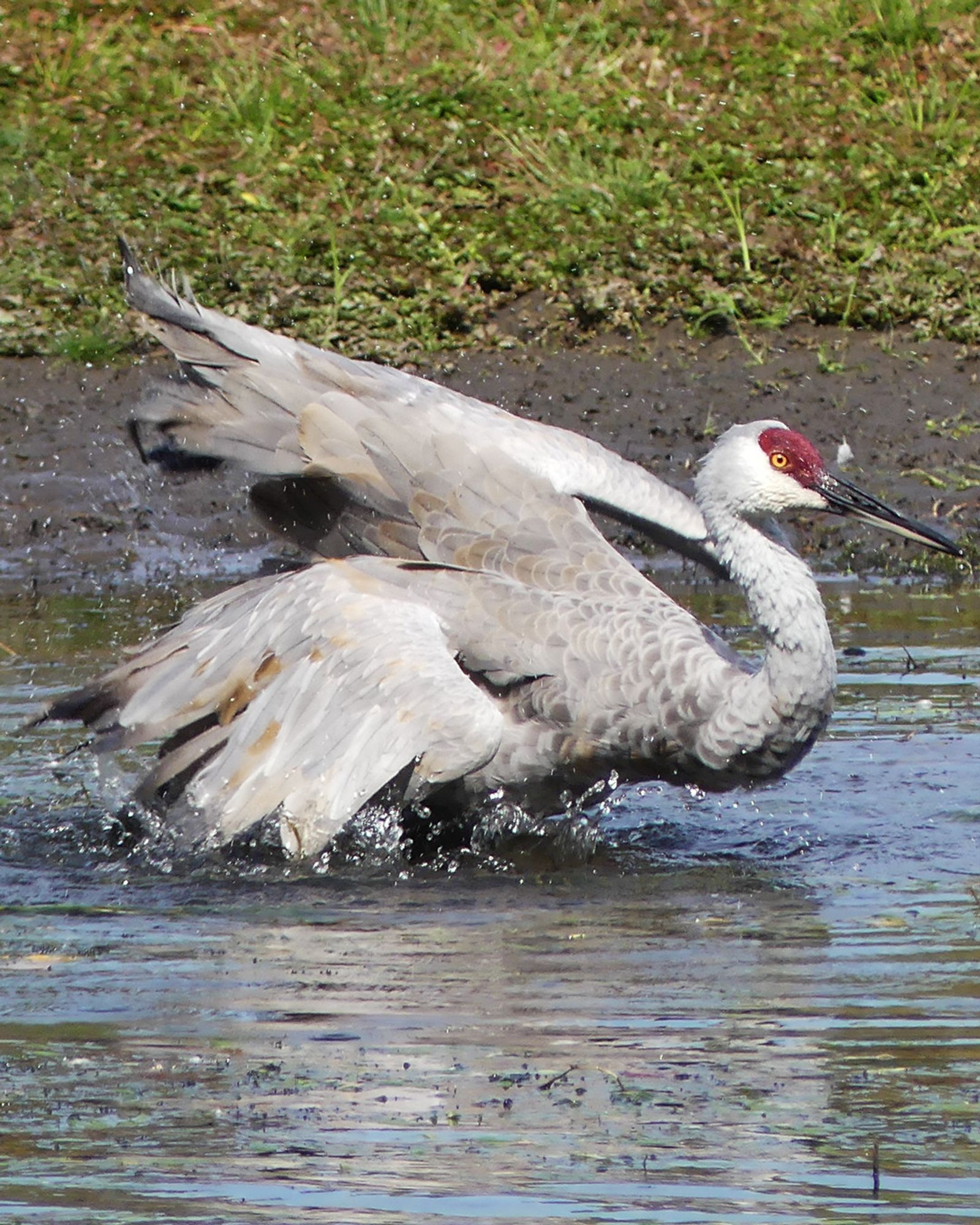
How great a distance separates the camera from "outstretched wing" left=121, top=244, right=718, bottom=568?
5773mm

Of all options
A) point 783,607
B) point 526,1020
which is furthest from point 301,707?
point 526,1020

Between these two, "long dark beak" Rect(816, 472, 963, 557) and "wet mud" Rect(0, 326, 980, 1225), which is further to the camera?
"long dark beak" Rect(816, 472, 963, 557)

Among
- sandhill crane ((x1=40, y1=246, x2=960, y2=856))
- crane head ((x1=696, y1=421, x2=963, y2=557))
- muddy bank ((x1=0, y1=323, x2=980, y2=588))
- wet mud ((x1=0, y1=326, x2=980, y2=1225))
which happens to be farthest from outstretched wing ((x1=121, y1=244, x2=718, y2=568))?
muddy bank ((x1=0, y1=323, x2=980, y2=588))

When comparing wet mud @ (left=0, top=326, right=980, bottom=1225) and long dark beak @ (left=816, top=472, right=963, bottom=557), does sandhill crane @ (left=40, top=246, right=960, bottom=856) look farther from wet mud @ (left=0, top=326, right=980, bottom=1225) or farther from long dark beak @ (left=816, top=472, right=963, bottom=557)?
wet mud @ (left=0, top=326, right=980, bottom=1225)

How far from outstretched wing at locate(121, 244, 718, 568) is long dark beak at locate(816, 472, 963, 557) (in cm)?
35

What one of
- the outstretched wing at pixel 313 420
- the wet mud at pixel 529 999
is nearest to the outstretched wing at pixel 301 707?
the wet mud at pixel 529 999

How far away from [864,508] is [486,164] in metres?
6.12

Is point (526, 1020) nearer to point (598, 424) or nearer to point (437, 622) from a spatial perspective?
point (437, 622)

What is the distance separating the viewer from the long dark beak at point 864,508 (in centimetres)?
573

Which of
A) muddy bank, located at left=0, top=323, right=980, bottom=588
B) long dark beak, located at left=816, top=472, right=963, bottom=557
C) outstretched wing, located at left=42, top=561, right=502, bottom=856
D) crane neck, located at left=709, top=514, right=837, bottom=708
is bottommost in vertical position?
muddy bank, located at left=0, top=323, right=980, bottom=588

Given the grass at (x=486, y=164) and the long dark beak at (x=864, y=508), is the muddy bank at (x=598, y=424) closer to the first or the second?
the grass at (x=486, y=164)

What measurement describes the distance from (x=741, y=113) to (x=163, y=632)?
21.4ft

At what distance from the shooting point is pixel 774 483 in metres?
5.68

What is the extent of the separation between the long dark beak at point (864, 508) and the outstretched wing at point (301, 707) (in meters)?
1.02
